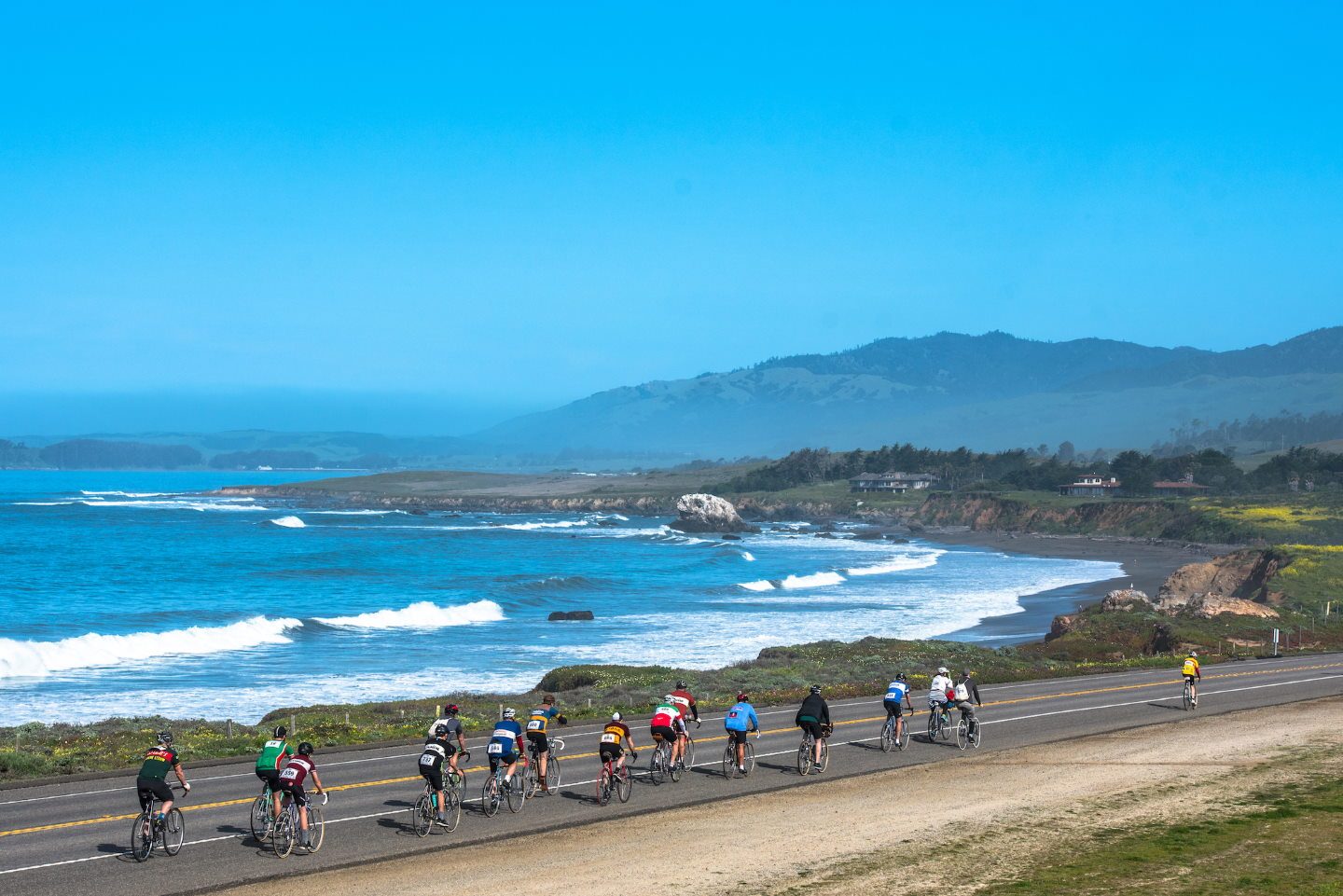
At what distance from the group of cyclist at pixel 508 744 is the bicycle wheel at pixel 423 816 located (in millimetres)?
158

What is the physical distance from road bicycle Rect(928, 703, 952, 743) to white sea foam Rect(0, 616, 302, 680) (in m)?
38.4

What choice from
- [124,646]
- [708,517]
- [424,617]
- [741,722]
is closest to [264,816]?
[741,722]

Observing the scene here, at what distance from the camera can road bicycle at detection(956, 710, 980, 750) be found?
1208 inches

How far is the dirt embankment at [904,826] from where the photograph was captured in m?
18.6

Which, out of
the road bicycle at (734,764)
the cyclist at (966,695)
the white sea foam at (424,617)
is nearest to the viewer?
the road bicycle at (734,764)

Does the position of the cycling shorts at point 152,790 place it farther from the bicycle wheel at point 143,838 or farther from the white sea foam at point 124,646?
the white sea foam at point 124,646

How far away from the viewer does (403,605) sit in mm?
79062

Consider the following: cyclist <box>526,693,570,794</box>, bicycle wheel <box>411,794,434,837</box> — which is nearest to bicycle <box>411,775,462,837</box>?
bicycle wheel <box>411,794,434,837</box>

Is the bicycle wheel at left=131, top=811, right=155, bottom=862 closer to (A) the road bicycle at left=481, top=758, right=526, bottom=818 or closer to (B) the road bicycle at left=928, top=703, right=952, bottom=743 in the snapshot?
(A) the road bicycle at left=481, top=758, right=526, bottom=818

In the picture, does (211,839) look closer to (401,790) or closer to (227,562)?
(401,790)

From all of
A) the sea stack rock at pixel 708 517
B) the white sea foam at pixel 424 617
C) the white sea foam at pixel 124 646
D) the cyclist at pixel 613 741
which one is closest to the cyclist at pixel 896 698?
the cyclist at pixel 613 741

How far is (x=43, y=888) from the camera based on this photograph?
1789 centimetres

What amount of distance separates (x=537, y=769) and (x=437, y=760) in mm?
4208

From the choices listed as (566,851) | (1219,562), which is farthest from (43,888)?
(1219,562)
